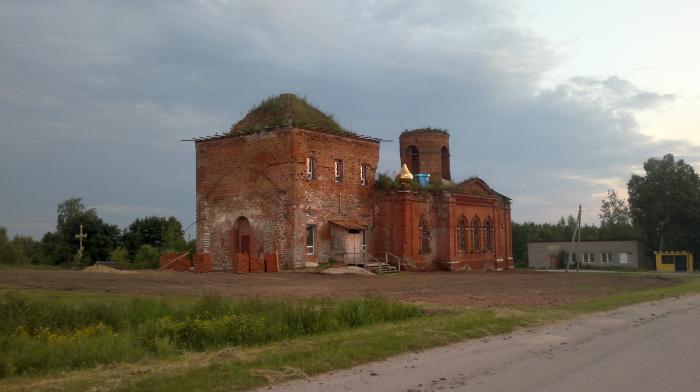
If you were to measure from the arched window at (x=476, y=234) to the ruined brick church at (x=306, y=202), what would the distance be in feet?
8.23

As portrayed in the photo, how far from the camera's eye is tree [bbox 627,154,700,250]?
222 ft

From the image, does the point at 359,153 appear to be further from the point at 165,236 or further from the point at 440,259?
the point at 165,236

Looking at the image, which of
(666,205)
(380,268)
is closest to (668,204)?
(666,205)

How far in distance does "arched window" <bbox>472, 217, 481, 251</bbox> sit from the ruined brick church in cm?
251

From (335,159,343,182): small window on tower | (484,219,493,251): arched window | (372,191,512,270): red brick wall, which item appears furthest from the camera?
(484,219,493,251): arched window

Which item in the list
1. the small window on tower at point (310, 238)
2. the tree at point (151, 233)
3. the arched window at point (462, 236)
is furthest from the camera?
the tree at point (151, 233)

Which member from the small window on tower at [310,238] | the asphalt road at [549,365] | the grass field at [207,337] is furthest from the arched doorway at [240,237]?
the asphalt road at [549,365]

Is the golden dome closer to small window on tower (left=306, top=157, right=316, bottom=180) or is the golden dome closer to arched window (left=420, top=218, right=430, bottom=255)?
Answer: arched window (left=420, top=218, right=430, bottom=255)

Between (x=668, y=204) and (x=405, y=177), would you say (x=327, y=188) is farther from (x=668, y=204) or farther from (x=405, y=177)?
(x=668, y=204)

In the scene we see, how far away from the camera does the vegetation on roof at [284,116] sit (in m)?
39.2

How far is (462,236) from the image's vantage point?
4734 centimetres

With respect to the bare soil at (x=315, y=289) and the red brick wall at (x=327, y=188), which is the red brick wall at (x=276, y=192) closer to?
the red brick wall at (x=327, y=188)

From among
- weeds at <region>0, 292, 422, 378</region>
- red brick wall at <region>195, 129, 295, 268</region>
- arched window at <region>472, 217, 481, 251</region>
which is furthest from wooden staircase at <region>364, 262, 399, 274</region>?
weeds at <region>0, 292, 422, 378</region>

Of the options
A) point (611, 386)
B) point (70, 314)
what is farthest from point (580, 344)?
point (70, 314)
